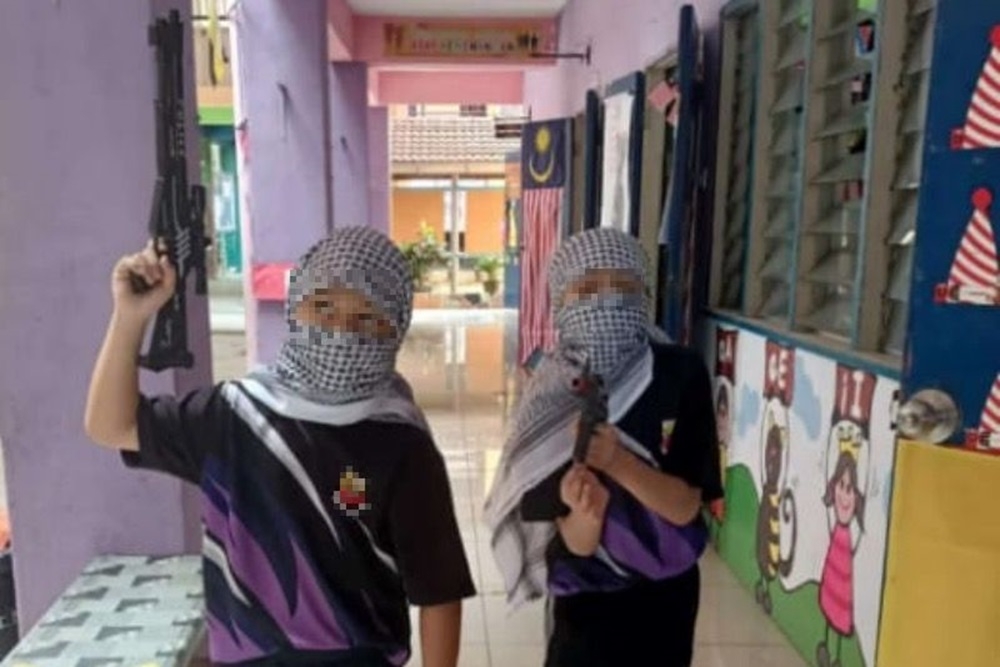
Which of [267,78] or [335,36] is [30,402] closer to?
[267,78]

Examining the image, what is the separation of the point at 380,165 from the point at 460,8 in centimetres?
486

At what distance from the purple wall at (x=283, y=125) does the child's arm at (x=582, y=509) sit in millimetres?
4252

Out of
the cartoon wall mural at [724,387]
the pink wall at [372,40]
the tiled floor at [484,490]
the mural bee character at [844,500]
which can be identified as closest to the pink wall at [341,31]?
the pink wall at [372,40]

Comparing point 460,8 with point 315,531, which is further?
A: point 460,8

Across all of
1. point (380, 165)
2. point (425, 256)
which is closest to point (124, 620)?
point (425, 256)

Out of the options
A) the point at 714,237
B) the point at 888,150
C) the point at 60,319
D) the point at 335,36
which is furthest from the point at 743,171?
the point at 335,36

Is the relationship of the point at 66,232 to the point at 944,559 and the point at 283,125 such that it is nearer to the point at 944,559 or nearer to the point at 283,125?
the point at 944,559

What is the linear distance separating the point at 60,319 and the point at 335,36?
5.91 meters

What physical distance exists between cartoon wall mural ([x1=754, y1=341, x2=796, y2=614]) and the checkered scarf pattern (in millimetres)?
1823

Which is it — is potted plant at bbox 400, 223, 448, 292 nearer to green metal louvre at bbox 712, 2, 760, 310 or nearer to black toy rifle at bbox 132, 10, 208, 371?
green metal louvre at bbox 712, 2, 760, 310

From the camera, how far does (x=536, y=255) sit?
630 centimetres

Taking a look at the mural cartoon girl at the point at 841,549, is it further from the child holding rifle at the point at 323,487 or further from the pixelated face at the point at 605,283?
the child holding rifle at the point at 323,487

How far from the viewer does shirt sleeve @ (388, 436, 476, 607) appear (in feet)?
3.85

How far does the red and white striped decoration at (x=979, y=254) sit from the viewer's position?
1.28 meters
